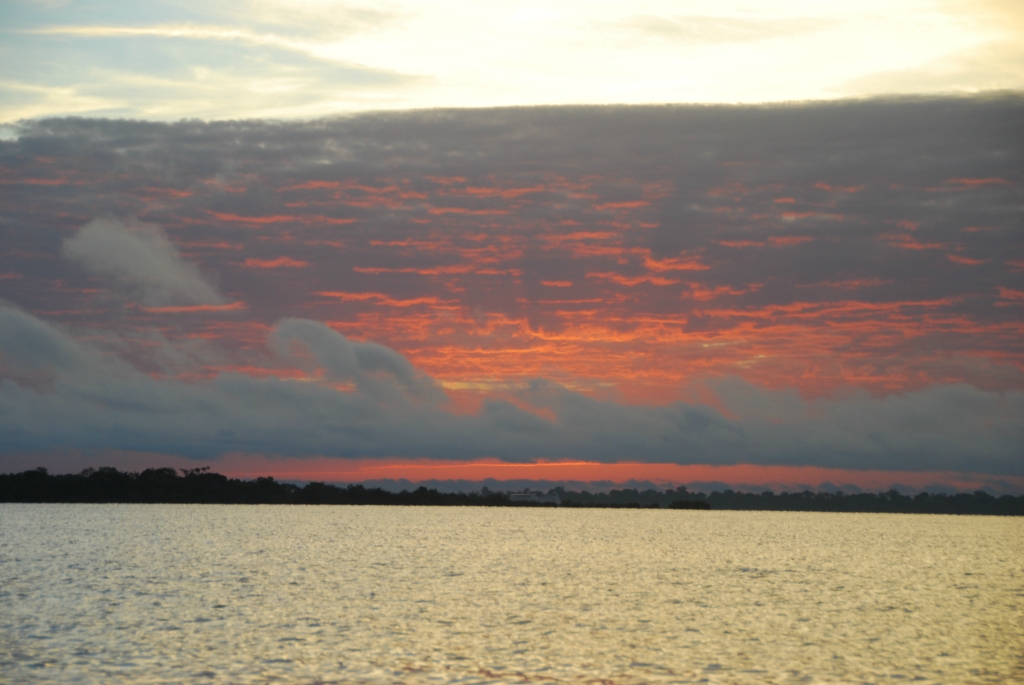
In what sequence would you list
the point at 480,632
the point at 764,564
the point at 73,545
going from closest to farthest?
1. the point at 480,632
2. the point at 764,564
3. the point at 73,545

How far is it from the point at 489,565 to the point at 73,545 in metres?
71.9

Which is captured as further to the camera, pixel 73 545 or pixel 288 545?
pixel 288 545

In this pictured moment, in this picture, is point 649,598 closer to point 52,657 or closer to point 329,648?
point 329,648

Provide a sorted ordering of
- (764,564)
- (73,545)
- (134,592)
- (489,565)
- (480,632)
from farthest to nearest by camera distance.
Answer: (73,545) → (764,564) → (489,565) → (134,592) → (480,632)

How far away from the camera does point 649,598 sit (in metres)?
83.1

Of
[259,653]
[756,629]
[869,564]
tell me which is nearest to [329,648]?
[259,653]

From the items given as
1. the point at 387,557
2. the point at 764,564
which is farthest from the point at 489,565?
the point at 764,564

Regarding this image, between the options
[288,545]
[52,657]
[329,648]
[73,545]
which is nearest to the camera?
[52,657]

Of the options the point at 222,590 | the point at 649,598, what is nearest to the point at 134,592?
the point at 222,590

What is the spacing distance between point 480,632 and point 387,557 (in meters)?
78.6

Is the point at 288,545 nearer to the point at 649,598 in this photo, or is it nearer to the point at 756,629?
the point at 649,598

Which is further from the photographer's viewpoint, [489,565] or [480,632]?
[489,565]

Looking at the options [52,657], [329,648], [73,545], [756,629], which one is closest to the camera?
[52,657]

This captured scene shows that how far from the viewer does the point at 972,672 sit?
163ft
